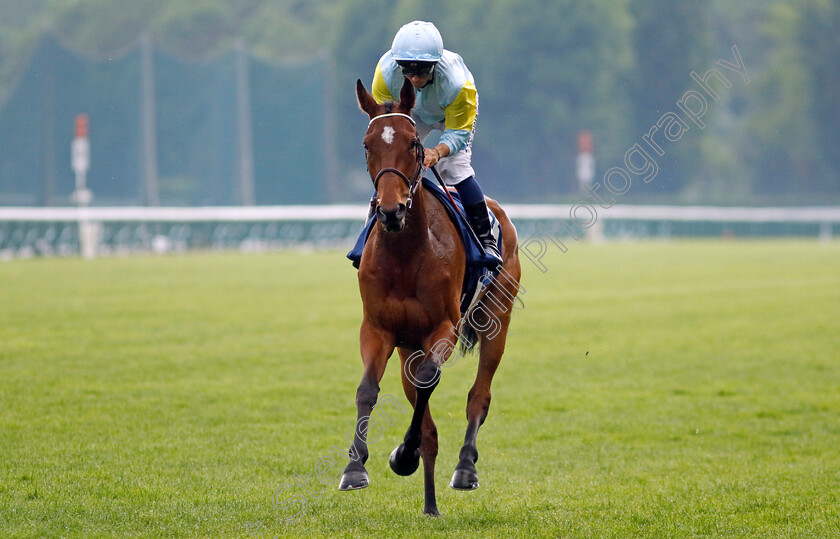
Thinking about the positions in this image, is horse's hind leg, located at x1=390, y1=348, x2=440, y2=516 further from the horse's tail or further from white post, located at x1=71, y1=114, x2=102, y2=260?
white post, located at x1=71, y1=114, x2=102, y2=260

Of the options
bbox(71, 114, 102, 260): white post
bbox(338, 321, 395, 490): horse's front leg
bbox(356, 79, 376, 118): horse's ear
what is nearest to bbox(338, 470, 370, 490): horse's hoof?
bbox(338, 321, 395, 490): horse's front leg

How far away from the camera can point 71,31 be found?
61.3m

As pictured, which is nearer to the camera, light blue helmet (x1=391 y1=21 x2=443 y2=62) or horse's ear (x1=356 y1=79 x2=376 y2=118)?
horse's ear (x1=356 y1=79 x2=376 y2=118)

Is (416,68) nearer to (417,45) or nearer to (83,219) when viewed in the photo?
(417,45)

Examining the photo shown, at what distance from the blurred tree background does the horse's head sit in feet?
162

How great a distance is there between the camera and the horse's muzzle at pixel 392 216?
Answer: 5164 mm

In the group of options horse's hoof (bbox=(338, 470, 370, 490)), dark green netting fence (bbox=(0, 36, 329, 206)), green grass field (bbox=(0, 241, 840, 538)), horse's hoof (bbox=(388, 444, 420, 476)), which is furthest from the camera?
dark green netting fence (bbox=(0, 36, 329, 206))

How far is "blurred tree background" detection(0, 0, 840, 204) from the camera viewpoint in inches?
2325

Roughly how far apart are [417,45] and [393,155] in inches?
32.7

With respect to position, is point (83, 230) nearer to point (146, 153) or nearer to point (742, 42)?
point (146, 153)

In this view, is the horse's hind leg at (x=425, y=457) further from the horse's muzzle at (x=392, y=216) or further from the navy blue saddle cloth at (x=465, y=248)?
the horse's muzzle at (x=392, y=216)

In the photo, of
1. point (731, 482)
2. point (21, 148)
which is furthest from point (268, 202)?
point (731, 482)

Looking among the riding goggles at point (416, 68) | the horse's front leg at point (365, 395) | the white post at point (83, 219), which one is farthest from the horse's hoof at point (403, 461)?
the white post at point (83, 219)

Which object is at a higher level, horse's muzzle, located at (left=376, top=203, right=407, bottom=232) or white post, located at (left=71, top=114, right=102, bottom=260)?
horse's muzzle, located at (left=376, top=203, right=407, bottom=232)
